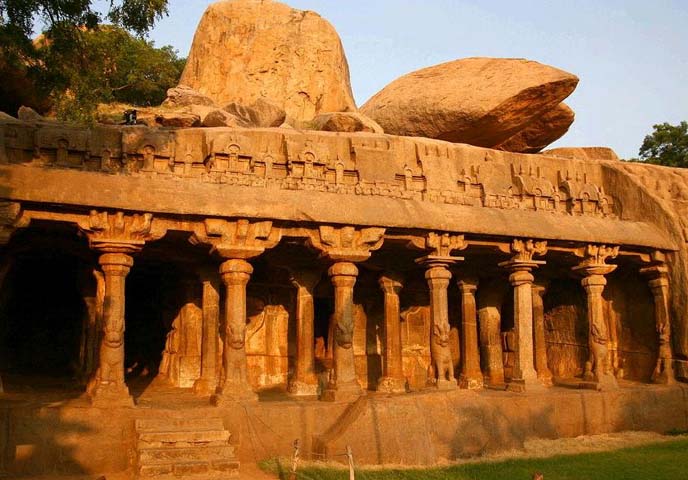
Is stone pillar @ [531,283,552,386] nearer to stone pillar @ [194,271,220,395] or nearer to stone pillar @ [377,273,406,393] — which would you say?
stone pillar @ [377,273,406,393]

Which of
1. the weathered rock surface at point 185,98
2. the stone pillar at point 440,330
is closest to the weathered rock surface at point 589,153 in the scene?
the stone pillar at point 440,330

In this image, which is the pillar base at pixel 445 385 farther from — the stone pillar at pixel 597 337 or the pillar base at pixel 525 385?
the stone pillar at pixel 597 337

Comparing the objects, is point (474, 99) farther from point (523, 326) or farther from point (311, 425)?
point (311, 425)

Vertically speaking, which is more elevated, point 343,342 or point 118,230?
point 118,230

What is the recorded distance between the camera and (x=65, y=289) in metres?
17.4

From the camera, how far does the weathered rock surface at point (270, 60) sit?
63.4ft

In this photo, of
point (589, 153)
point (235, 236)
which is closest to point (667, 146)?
point (589, 153)

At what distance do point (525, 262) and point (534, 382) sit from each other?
2.20 m

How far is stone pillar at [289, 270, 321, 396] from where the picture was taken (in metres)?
14.4

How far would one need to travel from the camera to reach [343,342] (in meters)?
12.8

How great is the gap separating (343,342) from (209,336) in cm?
274

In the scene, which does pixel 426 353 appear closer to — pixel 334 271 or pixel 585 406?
pixel 585 406

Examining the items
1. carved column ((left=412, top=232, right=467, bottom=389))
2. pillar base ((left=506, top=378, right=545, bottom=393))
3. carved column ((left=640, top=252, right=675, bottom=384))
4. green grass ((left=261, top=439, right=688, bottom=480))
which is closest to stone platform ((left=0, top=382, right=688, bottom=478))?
pillar base ((left=506, top=378, right=545, bottom=393))

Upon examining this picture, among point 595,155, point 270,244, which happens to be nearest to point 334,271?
point 270,244
